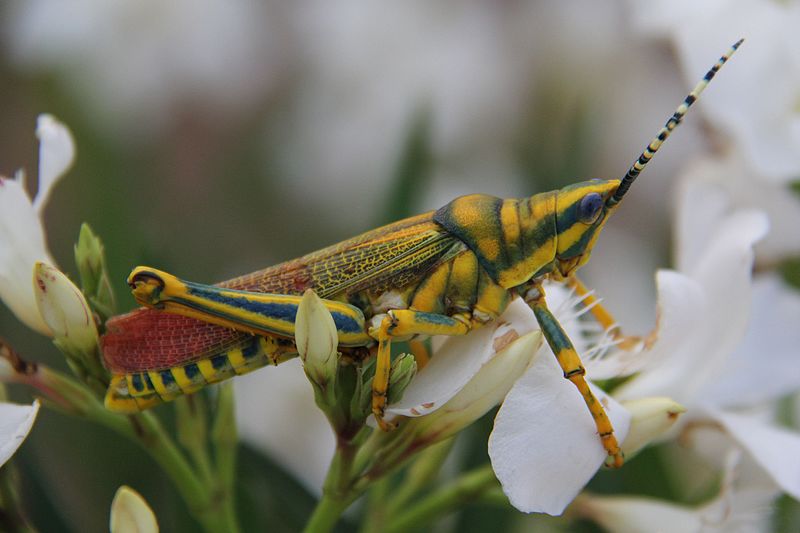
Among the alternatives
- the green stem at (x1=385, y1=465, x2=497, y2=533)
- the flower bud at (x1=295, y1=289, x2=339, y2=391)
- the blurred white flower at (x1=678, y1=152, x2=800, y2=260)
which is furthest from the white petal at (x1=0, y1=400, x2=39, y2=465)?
the blurred white flower at (x1=678, y1=152, x2=800, y2=260)

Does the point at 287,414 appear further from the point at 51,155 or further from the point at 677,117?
the point at 677,117

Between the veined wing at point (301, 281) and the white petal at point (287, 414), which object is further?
the white petal at point (287, 414)

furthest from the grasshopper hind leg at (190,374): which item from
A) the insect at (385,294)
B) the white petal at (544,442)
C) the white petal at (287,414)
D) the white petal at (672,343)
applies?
the white petal at (287,414)

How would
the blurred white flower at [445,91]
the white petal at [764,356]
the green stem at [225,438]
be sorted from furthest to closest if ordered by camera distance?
the blurred white flower at [445,91]
the white petal at [764,356]
the green stem at [225,438]

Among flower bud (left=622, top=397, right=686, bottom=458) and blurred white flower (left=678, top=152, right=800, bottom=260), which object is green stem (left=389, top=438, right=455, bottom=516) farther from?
blurred white flower (left=678, top=152, right=800, bottom=260)

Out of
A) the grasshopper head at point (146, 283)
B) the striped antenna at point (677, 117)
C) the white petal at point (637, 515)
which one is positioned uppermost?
the striped antenna at point (677, 117)

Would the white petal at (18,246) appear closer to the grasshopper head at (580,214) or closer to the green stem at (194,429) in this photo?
the green stem at (194,429)
